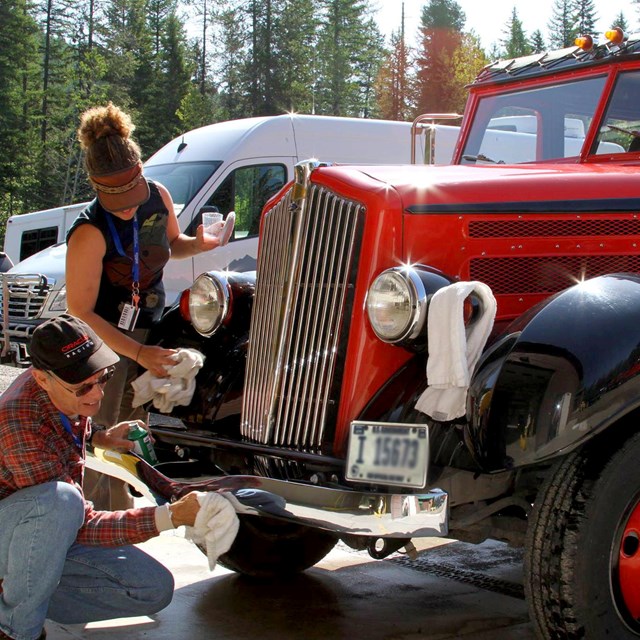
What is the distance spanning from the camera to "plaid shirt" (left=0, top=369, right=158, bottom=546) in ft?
9.75

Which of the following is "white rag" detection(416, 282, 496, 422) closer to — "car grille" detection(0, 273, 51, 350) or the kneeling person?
the kneeling person

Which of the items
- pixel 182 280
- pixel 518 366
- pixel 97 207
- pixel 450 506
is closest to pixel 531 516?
pixel 450 506

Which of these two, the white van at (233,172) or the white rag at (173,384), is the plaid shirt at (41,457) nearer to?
the white rag at (173,384)

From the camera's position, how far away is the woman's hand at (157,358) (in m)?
3.76

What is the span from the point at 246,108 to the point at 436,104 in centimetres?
1001

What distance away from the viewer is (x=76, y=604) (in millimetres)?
3104

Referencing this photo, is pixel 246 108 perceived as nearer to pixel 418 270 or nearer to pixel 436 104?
pixel 436 104

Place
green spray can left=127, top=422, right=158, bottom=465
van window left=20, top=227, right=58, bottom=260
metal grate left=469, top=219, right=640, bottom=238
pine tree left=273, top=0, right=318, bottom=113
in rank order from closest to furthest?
metal grate left=469, top=219, right=640, bottom=238, green spray can left=127, top=422, right=158, bottom=465, van window left=20, top=227, right=58, bottom=260, pine tree left=273, top=0, right=318, bottom=113

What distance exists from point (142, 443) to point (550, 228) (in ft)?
5.35

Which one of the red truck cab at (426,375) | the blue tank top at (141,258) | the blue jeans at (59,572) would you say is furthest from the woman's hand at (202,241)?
the blue jeans at (59,572)

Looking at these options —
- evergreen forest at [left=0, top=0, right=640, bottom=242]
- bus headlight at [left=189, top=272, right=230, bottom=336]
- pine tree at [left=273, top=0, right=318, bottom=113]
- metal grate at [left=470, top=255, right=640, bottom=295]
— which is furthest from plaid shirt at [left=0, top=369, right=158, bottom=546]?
pine tree at [left=273, top=0, right=318, bottom=113]

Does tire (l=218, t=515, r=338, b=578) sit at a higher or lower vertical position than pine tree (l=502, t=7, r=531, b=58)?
lower

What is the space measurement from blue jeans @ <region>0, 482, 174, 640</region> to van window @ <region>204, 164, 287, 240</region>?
649cm

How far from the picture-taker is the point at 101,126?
3.91 meters
